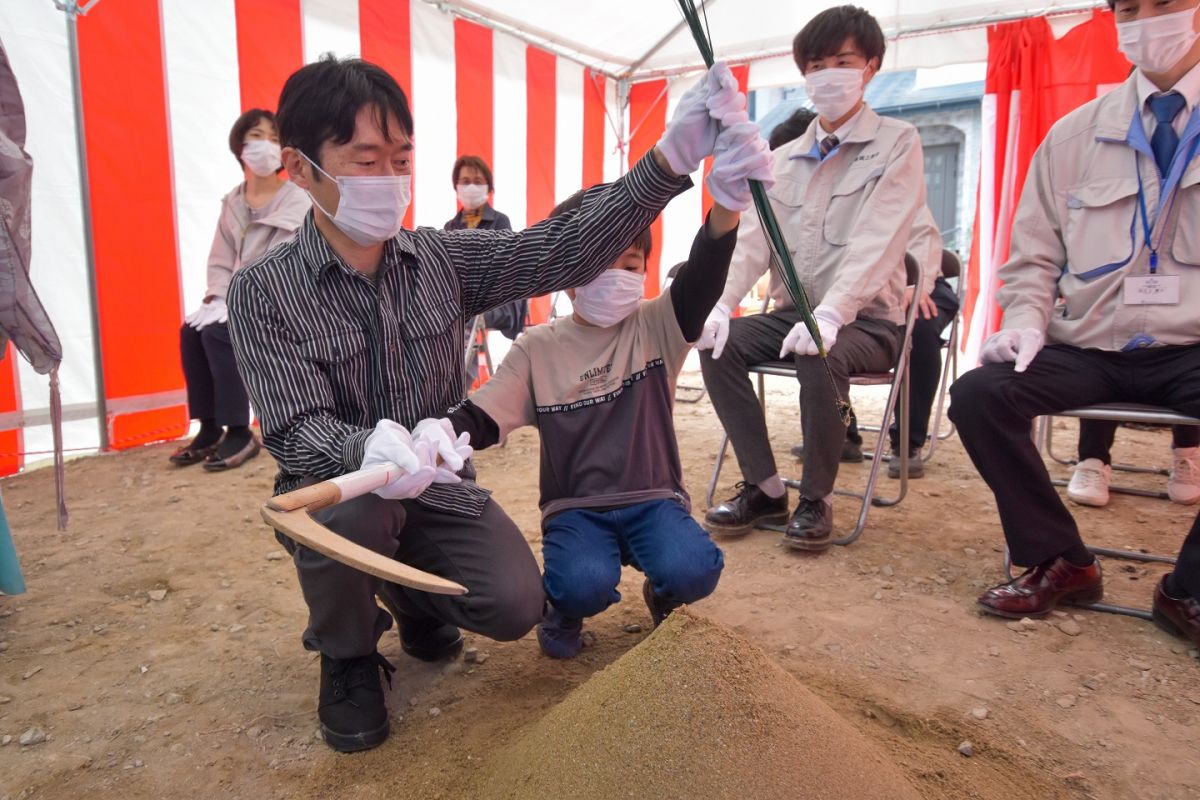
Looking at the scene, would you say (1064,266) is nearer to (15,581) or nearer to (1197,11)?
(1197,11)

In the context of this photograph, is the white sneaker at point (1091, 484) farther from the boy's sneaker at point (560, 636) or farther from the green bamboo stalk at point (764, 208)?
the boy's sneaker at point (560, 636)

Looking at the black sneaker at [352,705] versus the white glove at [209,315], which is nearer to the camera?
the black sneaker at [352,705]

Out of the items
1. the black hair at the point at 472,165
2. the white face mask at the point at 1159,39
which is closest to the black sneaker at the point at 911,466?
the white face mask at the point at 1159,39

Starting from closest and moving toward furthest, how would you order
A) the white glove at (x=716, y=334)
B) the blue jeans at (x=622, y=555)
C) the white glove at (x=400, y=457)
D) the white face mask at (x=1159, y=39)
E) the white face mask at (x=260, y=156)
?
1. the white glove at (x=400, y=457)
2. the blue jeans at (x=622, y=555)
3. the white face mask at (x=1159, y=39)
4. the white glove at (x=716, y=334)
5. the white face mask at (x=260, y=156)

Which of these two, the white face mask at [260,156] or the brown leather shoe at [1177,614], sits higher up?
the white face mask at [260,156]

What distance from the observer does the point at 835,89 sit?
258 cm

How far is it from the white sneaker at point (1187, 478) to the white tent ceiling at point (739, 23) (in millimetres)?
3227

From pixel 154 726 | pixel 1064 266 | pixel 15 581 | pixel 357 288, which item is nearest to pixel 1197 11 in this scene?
pixel 1064 266

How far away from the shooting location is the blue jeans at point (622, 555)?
1661 millimetres

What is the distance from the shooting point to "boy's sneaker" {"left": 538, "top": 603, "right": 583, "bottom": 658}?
183 centimetres

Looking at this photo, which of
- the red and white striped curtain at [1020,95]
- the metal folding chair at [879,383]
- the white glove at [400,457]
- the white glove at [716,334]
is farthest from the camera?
the red and white striped curtain at [1020,95]

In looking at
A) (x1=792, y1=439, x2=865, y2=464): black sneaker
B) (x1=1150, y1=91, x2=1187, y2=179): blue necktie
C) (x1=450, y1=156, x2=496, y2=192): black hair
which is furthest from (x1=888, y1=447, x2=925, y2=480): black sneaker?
(x1=450, y1=156, x2=496, y2=192): black hair

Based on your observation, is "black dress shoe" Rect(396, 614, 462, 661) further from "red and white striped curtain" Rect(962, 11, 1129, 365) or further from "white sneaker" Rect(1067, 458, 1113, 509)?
"red and white striped curtain" Rect(962, 11, 1129, 365)

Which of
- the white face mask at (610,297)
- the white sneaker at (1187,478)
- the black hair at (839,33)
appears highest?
the black hair at (839,33)
